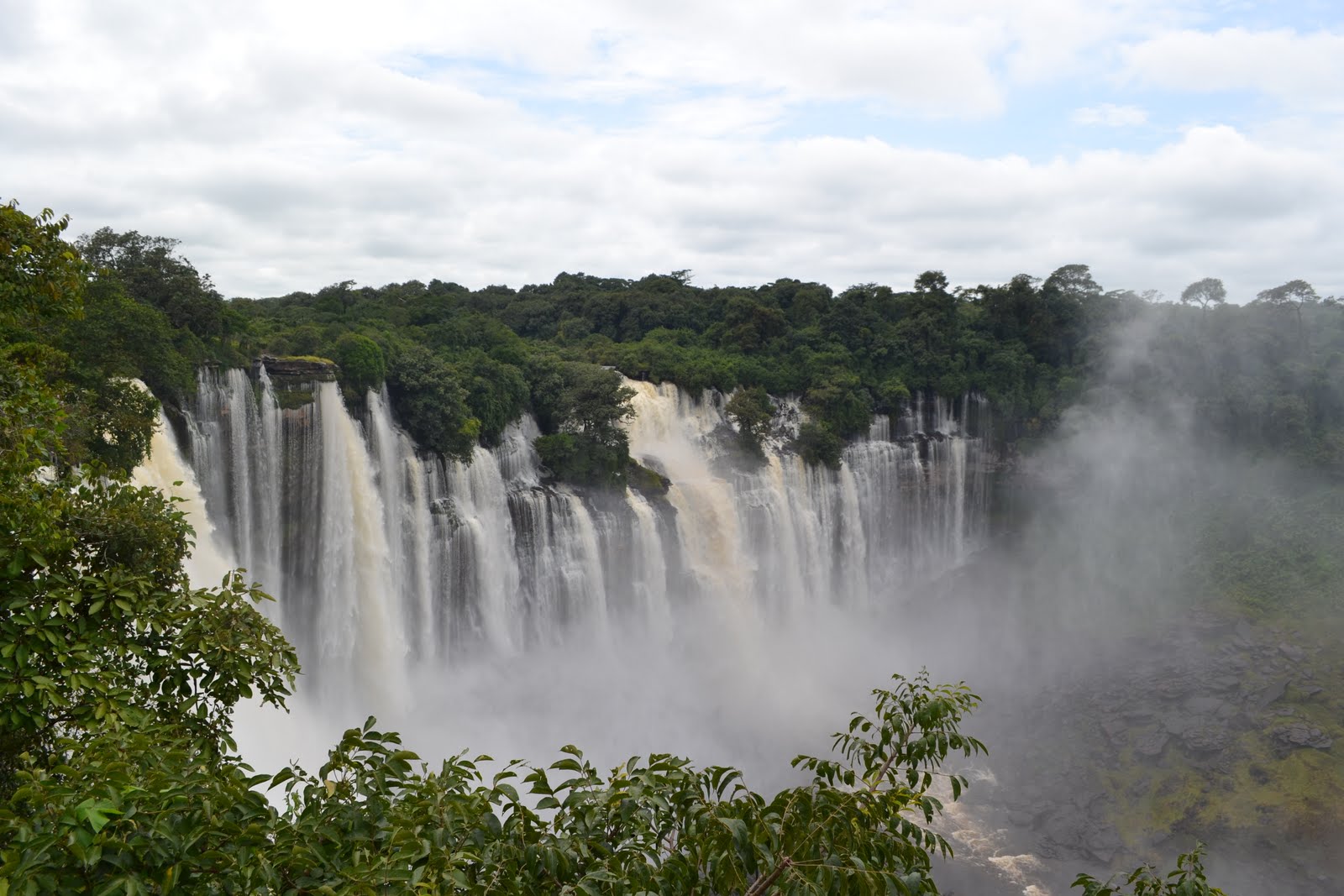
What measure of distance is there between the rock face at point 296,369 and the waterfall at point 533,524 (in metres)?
0.26

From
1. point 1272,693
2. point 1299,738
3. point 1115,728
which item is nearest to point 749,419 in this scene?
point 1115,728

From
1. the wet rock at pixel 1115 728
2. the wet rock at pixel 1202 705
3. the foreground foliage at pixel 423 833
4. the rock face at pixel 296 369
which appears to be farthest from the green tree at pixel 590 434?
the foreground foliage at pixel 423 833

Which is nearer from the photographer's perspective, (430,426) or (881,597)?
(430,426)

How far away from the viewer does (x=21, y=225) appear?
8.20 metres

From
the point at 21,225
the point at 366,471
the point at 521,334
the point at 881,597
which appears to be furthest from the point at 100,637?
the point at 521,334

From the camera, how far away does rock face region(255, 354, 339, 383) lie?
751 inches

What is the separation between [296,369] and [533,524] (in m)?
7.21

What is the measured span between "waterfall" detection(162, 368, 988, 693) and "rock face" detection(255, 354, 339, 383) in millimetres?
258

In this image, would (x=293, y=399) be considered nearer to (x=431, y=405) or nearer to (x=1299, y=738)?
(x=431, y=405)

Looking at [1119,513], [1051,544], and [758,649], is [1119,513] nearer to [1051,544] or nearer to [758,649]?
[1051,544]

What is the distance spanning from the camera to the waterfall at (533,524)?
1858 cm

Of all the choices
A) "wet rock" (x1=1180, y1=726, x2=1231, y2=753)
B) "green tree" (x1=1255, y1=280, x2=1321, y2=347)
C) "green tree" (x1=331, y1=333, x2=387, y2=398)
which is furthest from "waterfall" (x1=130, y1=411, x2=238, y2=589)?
"green tree" (x1=1255, y1=280, x2=1321, y2=347)

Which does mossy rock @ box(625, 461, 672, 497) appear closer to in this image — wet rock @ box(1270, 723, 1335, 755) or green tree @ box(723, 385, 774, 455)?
green tree @ box(723, 385, 774, 455)

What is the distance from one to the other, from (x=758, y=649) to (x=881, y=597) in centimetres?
705
